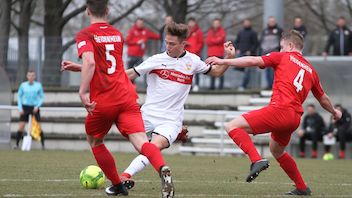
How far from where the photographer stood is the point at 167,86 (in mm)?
10469

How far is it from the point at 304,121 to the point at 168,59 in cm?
1212

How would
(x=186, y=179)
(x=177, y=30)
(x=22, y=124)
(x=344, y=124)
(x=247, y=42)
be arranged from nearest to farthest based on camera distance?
1. (x=177, y=30)
2. (x=186, y=179)
3. (x=344, y=124)
4. (x=22, y=124)
5. (x=247, y=42)

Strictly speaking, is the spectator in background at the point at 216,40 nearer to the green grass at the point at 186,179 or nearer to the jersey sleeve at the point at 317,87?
the green grass at the point at 186,179

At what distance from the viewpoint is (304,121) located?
22.2 m

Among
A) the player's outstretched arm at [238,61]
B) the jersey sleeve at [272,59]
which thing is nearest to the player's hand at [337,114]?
the jersey sleeve at [272,59]

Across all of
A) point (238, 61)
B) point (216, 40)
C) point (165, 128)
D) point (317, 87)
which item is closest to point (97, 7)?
point (238, 61)

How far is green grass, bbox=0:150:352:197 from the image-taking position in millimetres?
10016

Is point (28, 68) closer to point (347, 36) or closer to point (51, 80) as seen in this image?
point (51, 80)

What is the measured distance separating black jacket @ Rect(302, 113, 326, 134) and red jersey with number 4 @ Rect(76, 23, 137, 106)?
525 inches

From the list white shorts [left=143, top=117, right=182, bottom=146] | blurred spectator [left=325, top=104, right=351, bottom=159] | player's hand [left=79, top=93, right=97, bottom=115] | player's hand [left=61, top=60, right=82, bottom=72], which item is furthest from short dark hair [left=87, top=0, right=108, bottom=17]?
blurred spectator [left=325, top=104, right=351, bottom=159]

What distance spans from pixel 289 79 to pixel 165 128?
5.03 feet

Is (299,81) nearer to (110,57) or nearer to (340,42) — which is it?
(110,57)

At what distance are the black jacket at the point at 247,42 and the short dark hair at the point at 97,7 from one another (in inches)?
586

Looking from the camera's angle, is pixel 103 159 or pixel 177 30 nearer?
pixel 103 159
